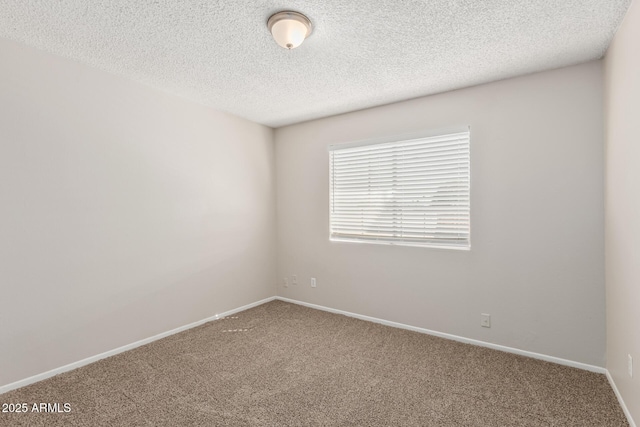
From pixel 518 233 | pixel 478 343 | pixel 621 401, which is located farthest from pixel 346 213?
pixel 621 401

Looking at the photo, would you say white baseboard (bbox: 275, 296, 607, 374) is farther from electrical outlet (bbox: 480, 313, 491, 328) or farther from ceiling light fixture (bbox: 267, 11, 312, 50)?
ceiling light fixture (bbox: 267, 11, 312, 50)

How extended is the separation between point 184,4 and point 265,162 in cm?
261

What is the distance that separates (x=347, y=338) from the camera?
3.18m

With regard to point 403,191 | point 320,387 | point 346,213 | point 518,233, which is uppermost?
point 403,191

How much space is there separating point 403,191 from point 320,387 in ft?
6.92

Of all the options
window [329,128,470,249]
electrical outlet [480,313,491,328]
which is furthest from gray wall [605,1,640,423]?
window [329,128,470,249]

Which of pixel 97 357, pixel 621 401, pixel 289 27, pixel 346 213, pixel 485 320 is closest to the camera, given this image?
pixel 289 27

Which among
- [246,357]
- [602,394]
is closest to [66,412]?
[246,357]

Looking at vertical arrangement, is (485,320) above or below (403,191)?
below

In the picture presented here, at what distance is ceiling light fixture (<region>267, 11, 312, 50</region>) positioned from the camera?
1912 millimetres

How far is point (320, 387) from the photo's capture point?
230 centimetres

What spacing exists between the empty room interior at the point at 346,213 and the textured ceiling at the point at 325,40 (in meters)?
0.02

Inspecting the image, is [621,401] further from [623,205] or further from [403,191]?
[403,191]

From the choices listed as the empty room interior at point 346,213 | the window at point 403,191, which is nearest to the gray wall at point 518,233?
the empty room interior at point 346,213
